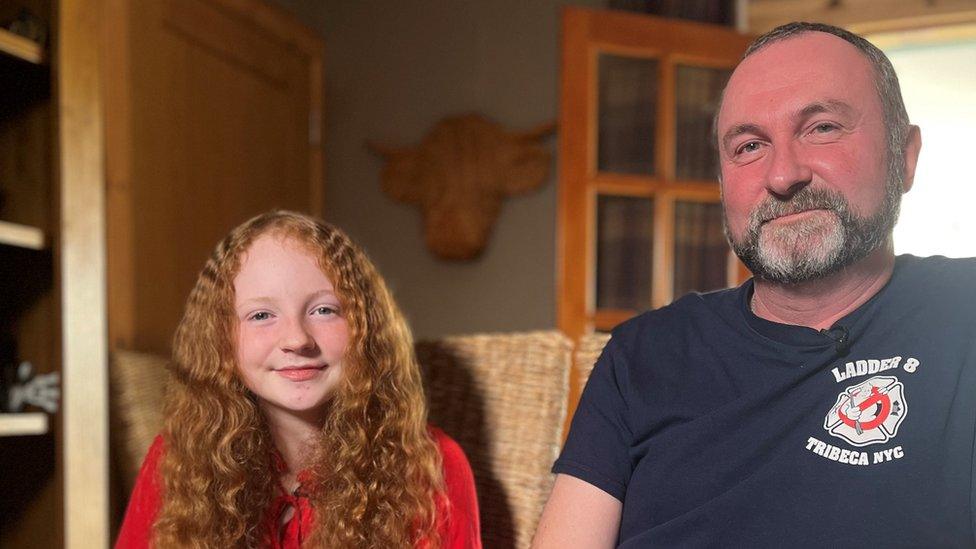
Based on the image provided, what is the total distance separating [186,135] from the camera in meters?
2.56

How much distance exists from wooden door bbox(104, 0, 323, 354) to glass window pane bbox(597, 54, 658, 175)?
1.09 metres

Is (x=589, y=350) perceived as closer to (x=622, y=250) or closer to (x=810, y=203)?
(x=810, y=203)

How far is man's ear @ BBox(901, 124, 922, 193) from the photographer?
1.22 meters

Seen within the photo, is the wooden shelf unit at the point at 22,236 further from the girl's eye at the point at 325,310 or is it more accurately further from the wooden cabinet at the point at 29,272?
the girl's eye at the point at 325,310

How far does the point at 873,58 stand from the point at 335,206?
9.10 feet

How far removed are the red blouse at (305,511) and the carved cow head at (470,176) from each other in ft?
6.64

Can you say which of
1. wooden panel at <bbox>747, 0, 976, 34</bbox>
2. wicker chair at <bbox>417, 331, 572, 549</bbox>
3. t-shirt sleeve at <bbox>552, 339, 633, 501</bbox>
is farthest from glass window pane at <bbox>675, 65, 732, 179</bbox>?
t-shirt sleeve at <bbox>552, 339, 633, 501</bbox>

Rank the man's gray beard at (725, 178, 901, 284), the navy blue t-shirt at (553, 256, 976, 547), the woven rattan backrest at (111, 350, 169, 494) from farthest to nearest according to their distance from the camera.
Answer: the woven rattan backrest at (111, 350, 169, 494) → the man's gray beard at (725, 178, 901, 284) → the navy blue t-shirt at (553, 256, 976, 547)

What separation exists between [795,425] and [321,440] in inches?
27.0

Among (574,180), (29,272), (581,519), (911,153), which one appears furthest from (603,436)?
(574,180)

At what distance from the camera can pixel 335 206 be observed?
374 centimetres

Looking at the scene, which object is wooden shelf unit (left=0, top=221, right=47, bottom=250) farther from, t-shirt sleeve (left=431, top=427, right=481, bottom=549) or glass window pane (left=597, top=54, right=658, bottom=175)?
glass window pane (left=597, top=54, right=658, bottom=175)

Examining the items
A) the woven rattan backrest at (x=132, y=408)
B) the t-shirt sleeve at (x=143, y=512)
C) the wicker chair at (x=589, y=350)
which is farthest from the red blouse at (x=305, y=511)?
the woven rattan backrest at (x=132, y=408)

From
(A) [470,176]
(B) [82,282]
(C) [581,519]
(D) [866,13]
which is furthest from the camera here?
(A) [470,176]
